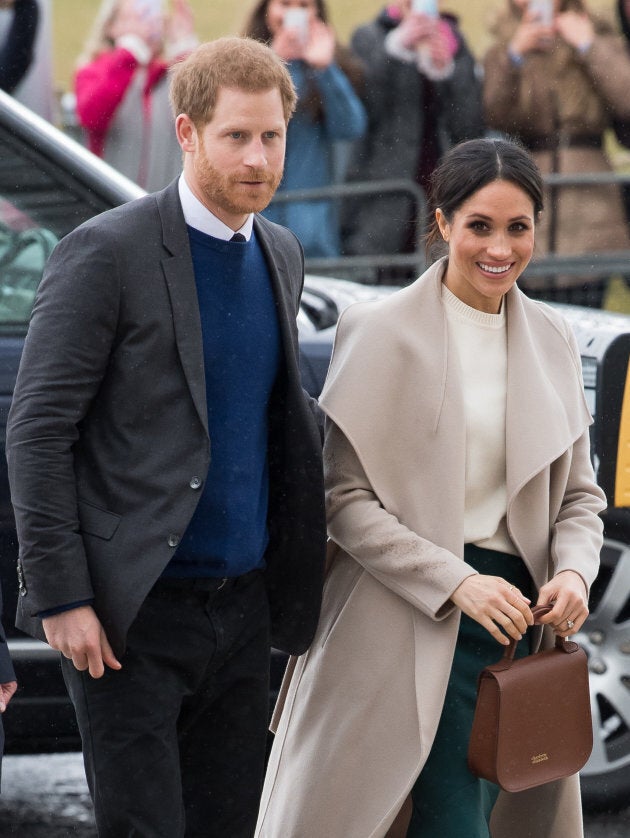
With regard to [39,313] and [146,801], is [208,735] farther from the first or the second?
[39,313]

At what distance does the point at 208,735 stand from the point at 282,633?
247 mm

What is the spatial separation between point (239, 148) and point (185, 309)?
0.30 metres

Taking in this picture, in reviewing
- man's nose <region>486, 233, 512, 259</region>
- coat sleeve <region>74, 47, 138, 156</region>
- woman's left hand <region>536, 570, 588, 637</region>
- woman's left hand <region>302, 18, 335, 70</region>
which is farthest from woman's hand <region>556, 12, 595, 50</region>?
woman's left hand <region>536, 570, 588, 637</region>

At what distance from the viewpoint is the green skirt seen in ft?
9.14

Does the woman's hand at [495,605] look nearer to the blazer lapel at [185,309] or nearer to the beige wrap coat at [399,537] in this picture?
the beige wrap coat at [399,537]

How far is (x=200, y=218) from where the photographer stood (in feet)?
8.79

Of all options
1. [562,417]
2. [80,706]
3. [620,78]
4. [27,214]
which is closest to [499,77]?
[620,78]

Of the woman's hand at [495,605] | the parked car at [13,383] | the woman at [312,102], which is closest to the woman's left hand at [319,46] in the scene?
the woman at [312,102]

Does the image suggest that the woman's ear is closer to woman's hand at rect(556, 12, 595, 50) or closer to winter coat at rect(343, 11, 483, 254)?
winter coat at rect(343, 11, 483, 254)

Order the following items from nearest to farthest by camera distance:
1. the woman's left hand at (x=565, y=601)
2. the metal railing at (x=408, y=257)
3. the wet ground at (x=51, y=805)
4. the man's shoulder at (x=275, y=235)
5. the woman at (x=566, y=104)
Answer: the woman's left hand at (x=565, y=601) < the man's shoulder at (x=275, y=235) < the wet ground at (x=51, y=805) < the metal railing at (x=408, y=257) < the woman at (x=566, y=104)

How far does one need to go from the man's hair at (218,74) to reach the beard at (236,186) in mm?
85

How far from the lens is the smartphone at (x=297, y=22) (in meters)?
8.39

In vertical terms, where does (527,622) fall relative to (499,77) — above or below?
below

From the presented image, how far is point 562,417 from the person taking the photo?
2.88 m
